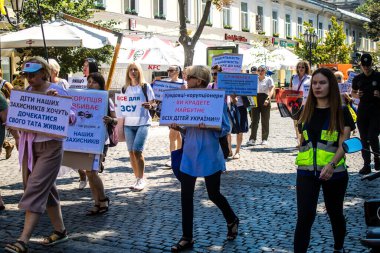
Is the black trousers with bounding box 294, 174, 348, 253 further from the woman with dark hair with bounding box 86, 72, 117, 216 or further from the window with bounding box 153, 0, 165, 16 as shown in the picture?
the window with bounding box 153, 0, 165, 16

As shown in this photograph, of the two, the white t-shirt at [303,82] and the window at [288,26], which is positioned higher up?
the window at [288,26]

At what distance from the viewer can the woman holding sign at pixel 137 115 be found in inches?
328

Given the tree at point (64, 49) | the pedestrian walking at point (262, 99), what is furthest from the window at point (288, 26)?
the pedestrian walking at point (262, 99)

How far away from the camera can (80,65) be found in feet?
60.2

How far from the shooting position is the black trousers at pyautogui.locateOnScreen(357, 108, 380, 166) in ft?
31.0

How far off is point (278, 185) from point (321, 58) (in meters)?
37.8

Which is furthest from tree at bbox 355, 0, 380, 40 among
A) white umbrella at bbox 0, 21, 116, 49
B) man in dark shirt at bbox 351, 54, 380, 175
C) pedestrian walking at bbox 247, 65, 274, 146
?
man in dark shirt at bbox 351, 54, 380, 175

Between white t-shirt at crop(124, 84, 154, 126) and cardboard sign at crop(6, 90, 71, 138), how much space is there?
107 inches

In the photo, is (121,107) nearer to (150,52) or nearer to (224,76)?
(224,76)

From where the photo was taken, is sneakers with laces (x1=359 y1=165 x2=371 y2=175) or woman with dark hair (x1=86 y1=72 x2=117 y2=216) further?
sneakers with laces (x1=359 y1=165 x2=371 y2=175)

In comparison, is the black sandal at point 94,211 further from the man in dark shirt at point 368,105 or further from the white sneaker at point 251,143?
the white sneaker at point 251,143

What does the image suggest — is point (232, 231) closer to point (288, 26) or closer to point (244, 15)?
point (244, 15)

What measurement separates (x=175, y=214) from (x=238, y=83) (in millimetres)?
4039

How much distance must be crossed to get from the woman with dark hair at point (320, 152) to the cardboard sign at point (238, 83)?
5.36 metres
